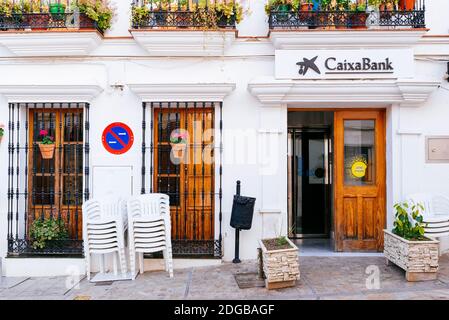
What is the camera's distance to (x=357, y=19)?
6.95 m

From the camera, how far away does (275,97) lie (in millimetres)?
6789

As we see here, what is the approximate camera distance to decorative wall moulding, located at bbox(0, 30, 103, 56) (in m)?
6.68

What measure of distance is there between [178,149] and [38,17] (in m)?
3.37

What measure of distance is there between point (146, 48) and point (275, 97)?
242cm

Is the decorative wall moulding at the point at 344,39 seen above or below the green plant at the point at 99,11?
below

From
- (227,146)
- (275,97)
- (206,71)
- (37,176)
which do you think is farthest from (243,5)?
(37,176)

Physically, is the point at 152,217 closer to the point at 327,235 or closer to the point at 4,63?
the point at 4,63

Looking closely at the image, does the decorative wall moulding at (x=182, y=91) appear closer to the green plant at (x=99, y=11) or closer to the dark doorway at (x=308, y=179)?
the green plant at (x=99, y=11)

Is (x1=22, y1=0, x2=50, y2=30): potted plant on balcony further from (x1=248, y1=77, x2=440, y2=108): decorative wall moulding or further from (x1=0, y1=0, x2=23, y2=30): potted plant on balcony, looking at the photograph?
(x1=248, y1=77, x2=440, y2=108): decorative wall moulding

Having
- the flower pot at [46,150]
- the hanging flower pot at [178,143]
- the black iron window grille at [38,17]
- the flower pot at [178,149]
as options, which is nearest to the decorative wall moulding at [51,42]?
the black iron window grille at [38,17]

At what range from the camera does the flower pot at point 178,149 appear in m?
7.11

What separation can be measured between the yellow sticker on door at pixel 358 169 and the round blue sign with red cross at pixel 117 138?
419 centimetres

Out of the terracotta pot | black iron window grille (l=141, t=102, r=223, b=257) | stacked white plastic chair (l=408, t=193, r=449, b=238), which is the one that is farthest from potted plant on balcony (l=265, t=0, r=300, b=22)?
stacked white plastic chair (l=408, t=193, r=449, b=238)

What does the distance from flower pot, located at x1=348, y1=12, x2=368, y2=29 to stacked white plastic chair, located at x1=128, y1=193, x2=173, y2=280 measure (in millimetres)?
4475
